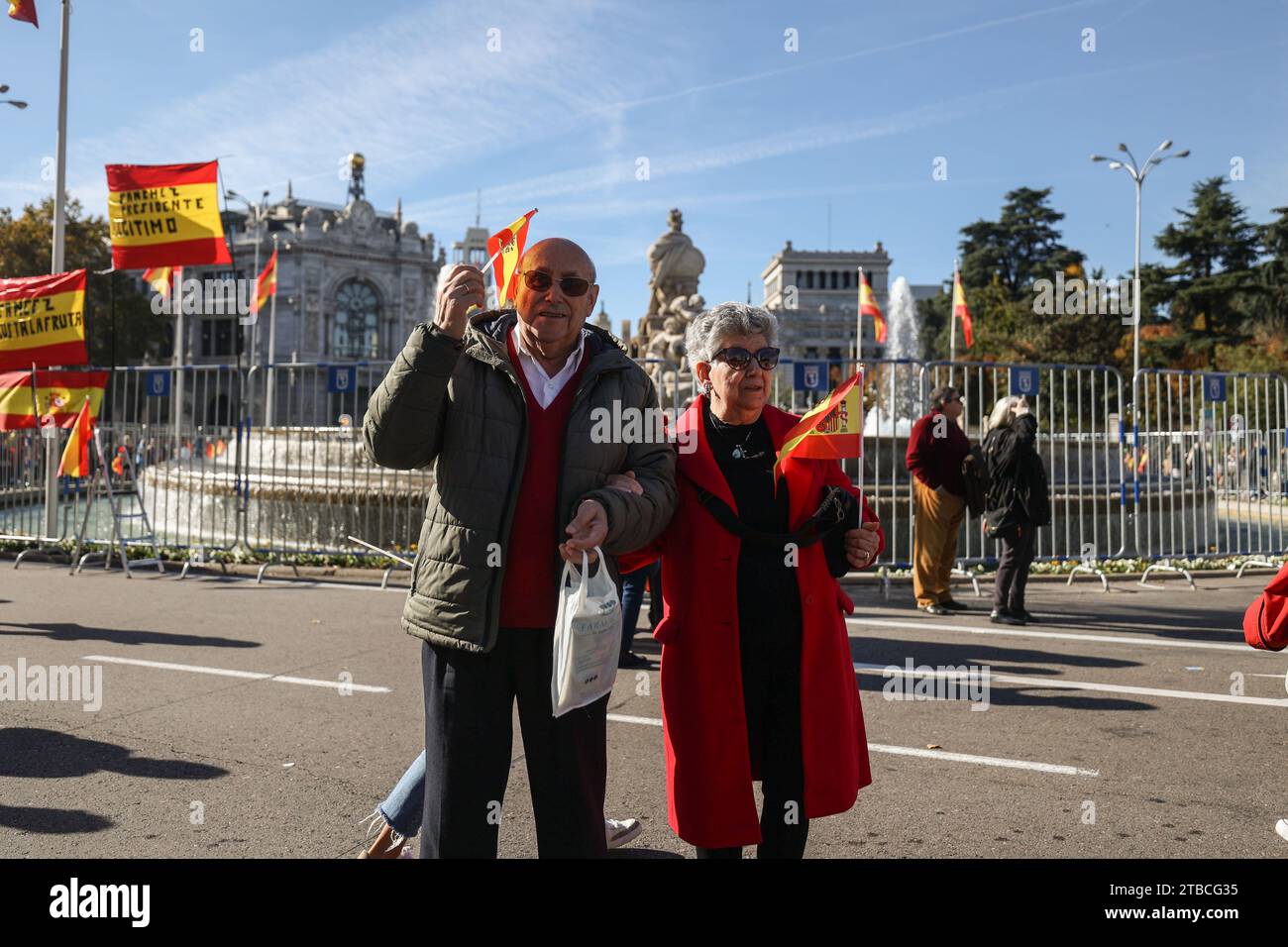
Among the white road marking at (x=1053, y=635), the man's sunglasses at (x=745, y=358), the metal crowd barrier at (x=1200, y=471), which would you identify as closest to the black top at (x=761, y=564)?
the man's sunglasses at (x=745, y=358)

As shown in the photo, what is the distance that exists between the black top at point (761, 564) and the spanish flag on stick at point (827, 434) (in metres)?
0.08

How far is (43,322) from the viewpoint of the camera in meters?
11.8

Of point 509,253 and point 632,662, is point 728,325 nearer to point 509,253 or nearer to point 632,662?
point 509,253

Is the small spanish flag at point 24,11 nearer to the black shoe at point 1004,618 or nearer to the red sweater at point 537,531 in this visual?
the black shoe at point 1004,618

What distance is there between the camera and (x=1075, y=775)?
452cm

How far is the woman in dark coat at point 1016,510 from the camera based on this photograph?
852 cm


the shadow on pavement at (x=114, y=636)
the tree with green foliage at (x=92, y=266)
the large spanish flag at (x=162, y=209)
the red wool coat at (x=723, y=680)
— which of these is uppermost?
the tree with green foliage at (x=92, y=266)

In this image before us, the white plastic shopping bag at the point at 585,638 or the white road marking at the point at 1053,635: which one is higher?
the white plastic shopping bag at the point at 585,638

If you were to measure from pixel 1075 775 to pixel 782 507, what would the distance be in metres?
2.48

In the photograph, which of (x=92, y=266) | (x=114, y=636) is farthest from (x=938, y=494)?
(x=92, y=266)

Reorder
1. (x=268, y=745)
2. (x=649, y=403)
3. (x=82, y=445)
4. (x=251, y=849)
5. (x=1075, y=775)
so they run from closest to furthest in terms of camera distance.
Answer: (x=649, y=403) < (x=251, y=849) < (x=1075, y=775) < (x=268, y=745) < (x=82, y=445)

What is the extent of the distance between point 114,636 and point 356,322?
79.4 meters
